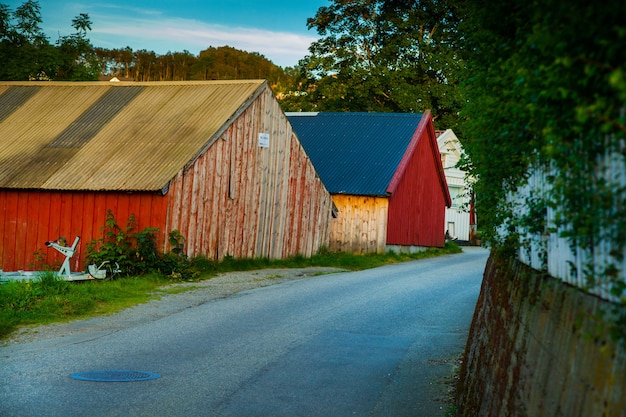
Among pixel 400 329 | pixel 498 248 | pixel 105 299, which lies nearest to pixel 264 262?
pixel 105 299

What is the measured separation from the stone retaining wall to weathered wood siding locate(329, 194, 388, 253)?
2571 cm

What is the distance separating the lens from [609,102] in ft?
12.4

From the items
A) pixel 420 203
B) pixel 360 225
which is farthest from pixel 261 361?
pixel 420 203

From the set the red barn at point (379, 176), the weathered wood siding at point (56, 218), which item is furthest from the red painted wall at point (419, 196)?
the weathered wood siding at point (56, 218)

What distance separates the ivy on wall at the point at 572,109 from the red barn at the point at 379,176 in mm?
28020

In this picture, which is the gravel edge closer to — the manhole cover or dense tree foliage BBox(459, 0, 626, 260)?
the manhole cover

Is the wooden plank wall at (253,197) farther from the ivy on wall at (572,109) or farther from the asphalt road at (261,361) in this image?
the ivy on wall at (572,109)

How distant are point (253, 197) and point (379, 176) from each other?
8914mm

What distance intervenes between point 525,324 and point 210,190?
19.4 m

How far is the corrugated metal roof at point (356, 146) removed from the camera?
34938 millimetres

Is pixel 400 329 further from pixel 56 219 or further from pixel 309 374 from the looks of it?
pixel 56 219

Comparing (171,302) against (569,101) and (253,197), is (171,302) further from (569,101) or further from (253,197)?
(569,101)

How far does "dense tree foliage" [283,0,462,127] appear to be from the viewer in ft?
189

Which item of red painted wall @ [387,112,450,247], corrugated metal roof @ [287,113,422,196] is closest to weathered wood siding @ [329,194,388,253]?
corrugated metal roof @ [287,113,422,196]
